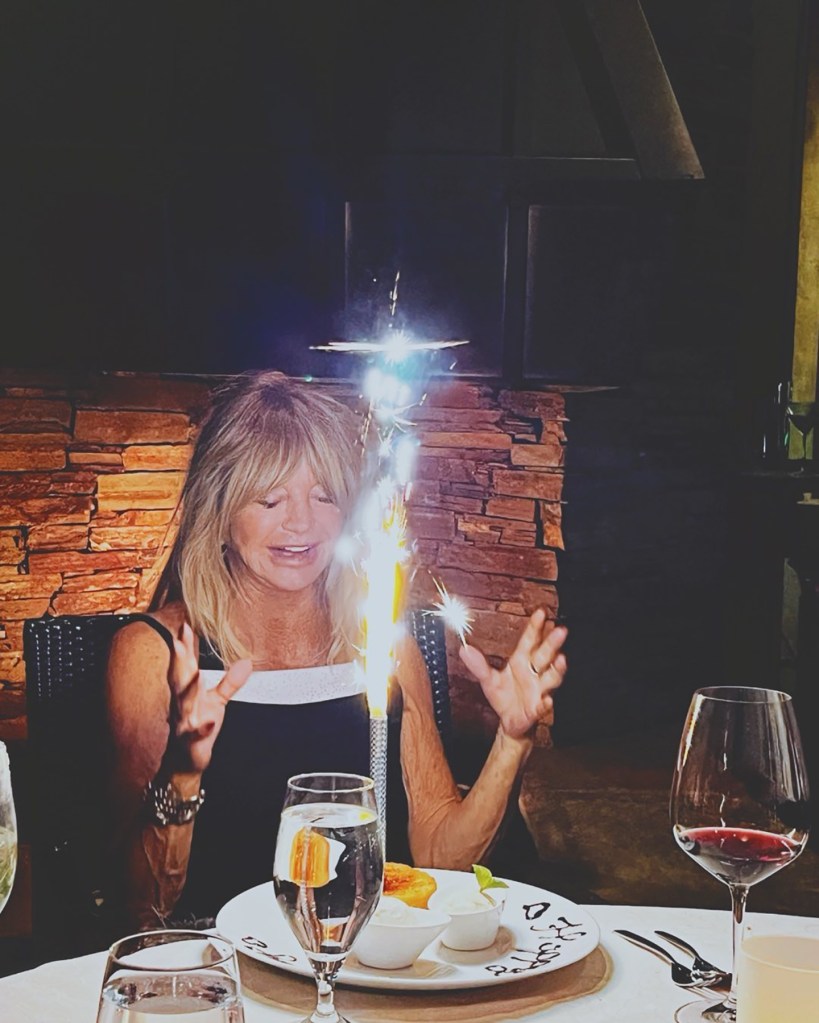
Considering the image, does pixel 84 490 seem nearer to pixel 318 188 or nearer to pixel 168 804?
pixel 168 804

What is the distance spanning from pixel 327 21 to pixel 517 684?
1410mm

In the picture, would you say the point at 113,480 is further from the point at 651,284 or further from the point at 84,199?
the point at 651,284

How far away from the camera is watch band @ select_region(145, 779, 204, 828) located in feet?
8.18

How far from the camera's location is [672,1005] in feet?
3.56

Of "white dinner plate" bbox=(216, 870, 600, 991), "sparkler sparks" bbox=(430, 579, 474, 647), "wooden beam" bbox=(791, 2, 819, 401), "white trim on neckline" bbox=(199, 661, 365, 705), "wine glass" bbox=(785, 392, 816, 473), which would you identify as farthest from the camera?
"wooden beam" bbox=(791, 2, 819, 401)

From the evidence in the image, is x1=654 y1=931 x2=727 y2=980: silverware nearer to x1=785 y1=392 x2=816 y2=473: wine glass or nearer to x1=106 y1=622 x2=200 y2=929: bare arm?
x1=106 y1=622 x2=200 y2=929: bare arm

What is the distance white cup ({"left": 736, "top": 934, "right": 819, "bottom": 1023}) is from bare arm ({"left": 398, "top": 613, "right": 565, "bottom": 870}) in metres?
1.73

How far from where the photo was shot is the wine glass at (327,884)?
97 centimetres

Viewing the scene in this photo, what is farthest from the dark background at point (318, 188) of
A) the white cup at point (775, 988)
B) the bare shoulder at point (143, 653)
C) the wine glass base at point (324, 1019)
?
the white cup at point (775, 988)

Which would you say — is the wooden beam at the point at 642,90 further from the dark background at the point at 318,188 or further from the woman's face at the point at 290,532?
the woman's face at the point at 290,532

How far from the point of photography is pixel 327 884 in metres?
0.97

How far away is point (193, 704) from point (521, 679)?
73cm

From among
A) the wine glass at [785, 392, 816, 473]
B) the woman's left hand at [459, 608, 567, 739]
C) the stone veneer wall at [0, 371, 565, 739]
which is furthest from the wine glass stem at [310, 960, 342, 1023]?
the wine glass at [785, 392, 816, 473]

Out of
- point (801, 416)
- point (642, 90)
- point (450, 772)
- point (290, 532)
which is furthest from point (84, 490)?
point (801, 416)
